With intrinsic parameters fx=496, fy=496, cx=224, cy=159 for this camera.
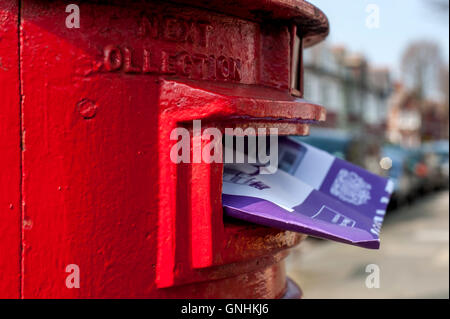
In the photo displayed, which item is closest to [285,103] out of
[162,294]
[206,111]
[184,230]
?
[206,111]

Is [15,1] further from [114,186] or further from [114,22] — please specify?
[114,186]

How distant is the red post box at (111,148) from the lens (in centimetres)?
121

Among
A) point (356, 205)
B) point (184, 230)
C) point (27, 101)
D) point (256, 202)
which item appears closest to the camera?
point (27, 101)

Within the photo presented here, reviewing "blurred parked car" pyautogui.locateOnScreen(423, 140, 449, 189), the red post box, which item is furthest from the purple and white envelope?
"blurred parked car" pyautogui.locateOnScreen(423, 140, 449, 189)

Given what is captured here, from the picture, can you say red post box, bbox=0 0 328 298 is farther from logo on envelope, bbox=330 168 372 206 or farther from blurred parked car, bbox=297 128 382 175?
blurred parked car, bbox=297 128 382 175

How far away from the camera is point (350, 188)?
202cm

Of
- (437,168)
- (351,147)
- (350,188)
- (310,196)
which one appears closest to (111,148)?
(310,196)

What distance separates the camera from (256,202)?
1.44 m

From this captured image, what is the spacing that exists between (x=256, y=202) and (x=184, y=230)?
0.79ft

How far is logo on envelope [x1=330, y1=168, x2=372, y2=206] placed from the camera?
1.98 meters

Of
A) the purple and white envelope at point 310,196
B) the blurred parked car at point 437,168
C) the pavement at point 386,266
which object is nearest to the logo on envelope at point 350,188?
the purple and white envelope at point 310,196

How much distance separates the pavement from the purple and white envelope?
216 cm

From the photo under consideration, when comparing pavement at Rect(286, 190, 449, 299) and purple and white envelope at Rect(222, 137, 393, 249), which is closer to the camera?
purple and white envelope at Rect(222, 137, 393, 249)

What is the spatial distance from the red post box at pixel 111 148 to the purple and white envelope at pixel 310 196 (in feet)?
0.37
